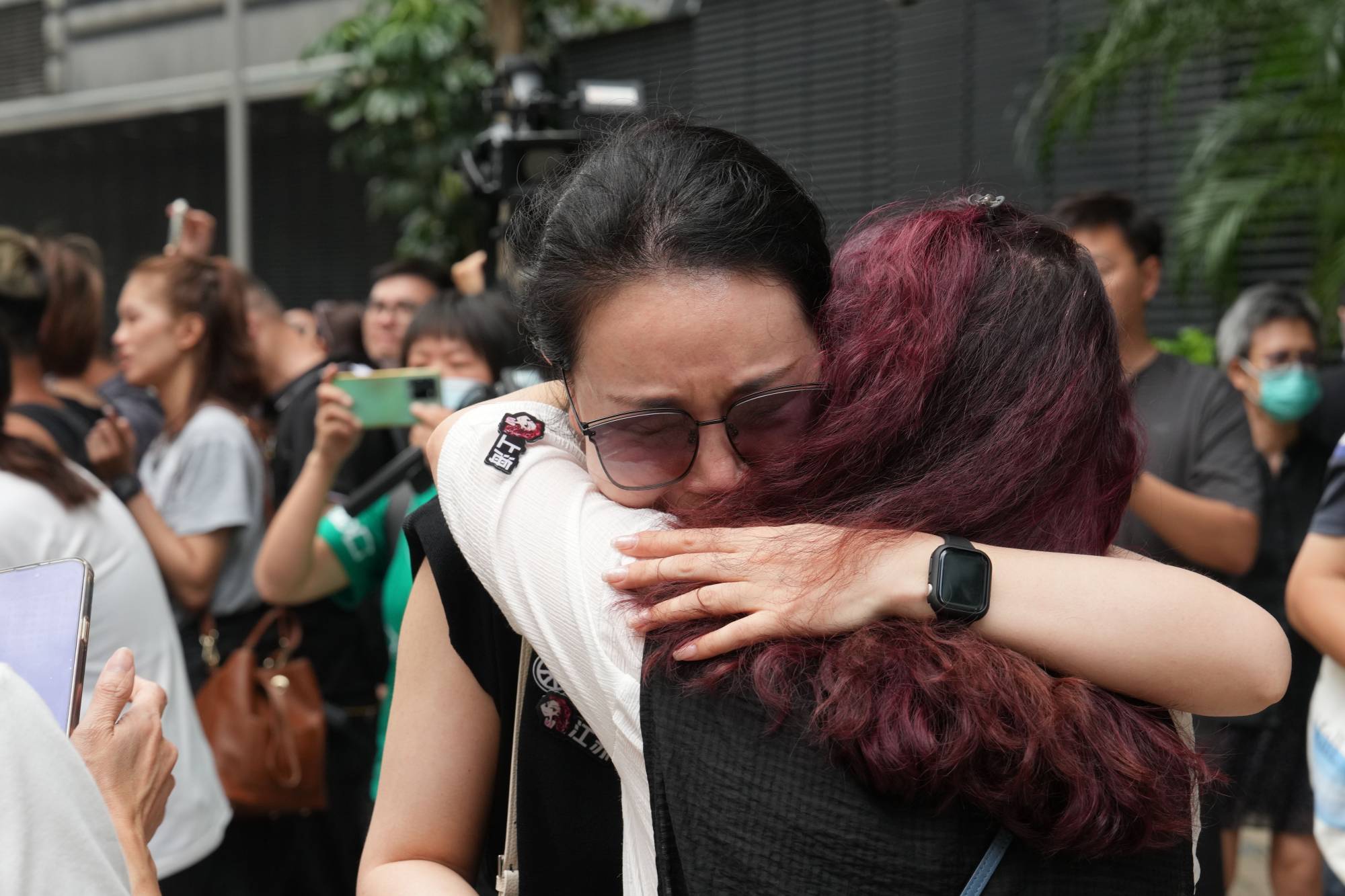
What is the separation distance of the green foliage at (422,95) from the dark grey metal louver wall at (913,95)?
1072 mm

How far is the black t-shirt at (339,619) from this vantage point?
3.54 m

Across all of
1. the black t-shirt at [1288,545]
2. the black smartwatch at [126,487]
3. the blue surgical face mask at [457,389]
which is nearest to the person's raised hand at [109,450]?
the black smartwatch at [126,487]

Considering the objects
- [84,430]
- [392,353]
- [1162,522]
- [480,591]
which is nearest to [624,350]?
[480,591]

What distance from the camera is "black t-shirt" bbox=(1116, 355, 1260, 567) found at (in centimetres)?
314

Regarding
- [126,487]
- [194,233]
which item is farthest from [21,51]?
[126,487]

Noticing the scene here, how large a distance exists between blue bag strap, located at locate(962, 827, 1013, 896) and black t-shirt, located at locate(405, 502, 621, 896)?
498mm

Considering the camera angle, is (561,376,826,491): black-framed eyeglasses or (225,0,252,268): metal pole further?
(225,0,252,268): metal pole

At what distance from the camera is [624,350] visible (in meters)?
1.29

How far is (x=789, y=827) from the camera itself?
992 mm

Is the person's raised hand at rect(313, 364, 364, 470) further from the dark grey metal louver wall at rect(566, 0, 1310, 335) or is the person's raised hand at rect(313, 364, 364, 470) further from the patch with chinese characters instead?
the dark grey metal louver wall at rect(566, 0, 1310, 335)

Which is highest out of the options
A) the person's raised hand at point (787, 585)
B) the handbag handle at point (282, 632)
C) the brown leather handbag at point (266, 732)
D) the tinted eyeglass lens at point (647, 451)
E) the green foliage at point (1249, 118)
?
the green foliage at point (1249, 118)

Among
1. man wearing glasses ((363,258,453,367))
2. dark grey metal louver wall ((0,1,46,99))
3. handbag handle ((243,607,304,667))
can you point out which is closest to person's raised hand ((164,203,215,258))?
man wearing glasses ((363,258,453,367))

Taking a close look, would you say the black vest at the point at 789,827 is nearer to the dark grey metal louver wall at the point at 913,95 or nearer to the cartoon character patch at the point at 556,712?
the cartoon character patch at the point at 556,712

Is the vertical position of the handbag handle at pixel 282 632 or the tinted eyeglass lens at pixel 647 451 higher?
the tinted eyeglass lens at pixel 647 451
